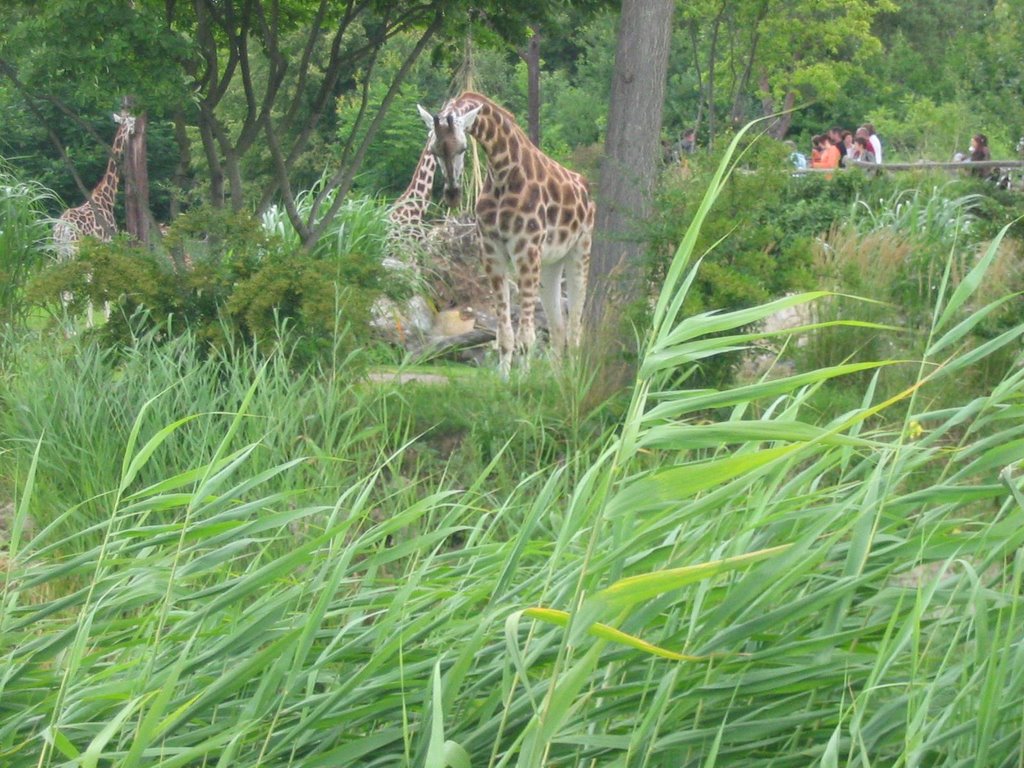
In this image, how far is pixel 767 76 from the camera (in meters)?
22.6

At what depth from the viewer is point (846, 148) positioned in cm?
2553

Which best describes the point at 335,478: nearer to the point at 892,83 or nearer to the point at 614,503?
the point at 614,503

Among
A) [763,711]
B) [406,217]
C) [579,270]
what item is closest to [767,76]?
[406,217]

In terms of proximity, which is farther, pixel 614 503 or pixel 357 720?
pixel 357 720

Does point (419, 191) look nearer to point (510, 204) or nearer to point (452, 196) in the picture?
point (510, 204)

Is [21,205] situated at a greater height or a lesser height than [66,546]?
greater

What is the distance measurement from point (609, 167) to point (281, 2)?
7.82 ft

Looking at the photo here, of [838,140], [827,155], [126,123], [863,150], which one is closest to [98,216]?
[126,123]

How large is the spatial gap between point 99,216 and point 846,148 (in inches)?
635

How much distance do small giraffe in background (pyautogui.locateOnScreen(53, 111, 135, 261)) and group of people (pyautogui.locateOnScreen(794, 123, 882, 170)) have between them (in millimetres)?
11069

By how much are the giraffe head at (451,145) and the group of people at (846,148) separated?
492 inches

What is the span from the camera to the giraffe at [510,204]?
9820 millimetres

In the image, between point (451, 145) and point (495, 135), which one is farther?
point (495, 135)

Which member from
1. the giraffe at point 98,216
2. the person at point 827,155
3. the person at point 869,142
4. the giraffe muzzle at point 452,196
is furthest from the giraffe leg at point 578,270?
the person at point 869,142
